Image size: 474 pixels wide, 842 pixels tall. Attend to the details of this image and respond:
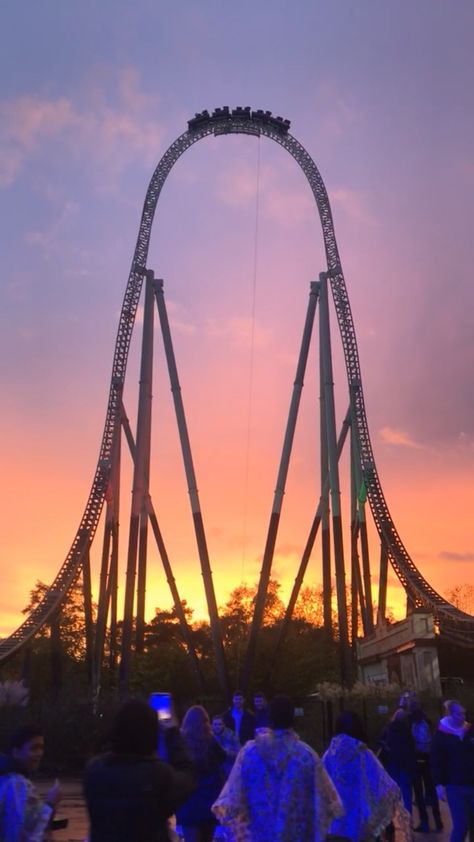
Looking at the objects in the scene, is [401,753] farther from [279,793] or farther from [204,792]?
[279,793]

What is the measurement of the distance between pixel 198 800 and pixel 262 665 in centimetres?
2623

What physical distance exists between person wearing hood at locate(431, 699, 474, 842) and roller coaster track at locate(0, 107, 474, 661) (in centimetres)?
1851

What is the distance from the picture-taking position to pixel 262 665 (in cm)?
3053

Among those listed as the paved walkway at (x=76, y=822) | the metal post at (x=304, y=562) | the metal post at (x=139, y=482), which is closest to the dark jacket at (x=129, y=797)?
the paved walkway at (x=76, y=822)

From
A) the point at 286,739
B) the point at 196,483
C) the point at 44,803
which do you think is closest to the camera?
the point at 44,803

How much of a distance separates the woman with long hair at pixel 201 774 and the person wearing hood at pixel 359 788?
0.72 meters

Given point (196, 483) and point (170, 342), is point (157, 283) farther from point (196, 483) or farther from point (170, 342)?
point (196, 483)

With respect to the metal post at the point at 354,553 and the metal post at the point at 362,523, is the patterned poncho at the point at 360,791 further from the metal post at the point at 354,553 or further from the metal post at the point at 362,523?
the metal post at the point at 354,553

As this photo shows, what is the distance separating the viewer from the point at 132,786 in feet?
9.55

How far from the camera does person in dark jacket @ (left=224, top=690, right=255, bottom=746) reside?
807 cm

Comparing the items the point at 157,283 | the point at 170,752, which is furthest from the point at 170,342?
the point at 170,752

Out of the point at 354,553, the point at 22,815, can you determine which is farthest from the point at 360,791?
the point at 354,553

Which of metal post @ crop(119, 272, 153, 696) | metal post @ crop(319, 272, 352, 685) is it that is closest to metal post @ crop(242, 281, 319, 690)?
metal post @ crop(319, 272, 352, 685)

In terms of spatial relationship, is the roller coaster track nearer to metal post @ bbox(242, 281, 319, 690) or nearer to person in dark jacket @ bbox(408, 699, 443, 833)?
metal post @ bbox(242, 281, 319, 690)
